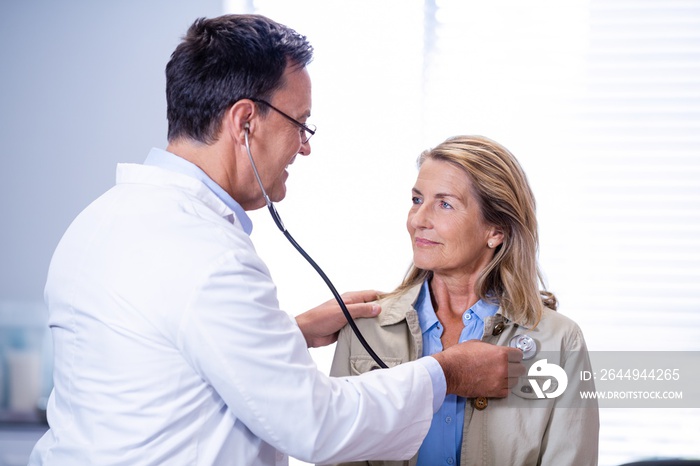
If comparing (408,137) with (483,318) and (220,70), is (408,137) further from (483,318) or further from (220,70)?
(220,70)

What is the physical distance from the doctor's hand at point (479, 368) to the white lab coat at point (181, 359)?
213 millimetres

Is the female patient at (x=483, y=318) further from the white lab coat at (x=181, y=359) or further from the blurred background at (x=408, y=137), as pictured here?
the blurred background at (x=408, y=137)

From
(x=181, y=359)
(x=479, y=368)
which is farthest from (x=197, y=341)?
(x=479, y=368)

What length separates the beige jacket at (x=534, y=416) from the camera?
4.98 ft

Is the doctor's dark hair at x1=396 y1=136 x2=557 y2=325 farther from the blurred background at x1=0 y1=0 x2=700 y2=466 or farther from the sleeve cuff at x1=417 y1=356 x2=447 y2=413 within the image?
the blurred background at x1=0 y1=0 x2=700 y2=466

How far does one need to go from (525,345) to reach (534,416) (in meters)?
0.14

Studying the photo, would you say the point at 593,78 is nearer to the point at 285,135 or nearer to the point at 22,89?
the point at 285,135

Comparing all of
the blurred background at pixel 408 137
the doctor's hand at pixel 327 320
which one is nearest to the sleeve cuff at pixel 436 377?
the doctor's hand at pixel 327 320

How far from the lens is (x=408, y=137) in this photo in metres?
2.58

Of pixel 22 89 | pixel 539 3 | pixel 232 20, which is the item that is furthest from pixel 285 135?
pixel 22 89

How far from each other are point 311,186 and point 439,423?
1.25 m

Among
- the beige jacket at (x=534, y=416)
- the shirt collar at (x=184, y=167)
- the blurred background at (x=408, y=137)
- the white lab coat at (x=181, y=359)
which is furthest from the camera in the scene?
the blurred background at (x=408, y=137)

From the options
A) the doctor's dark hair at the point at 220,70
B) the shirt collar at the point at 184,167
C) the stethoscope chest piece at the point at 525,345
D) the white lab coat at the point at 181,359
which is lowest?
the stethoscope chest piece at the point at 525,345

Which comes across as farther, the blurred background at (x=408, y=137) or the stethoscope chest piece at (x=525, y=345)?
the blurred background at (x=408, y=137)
